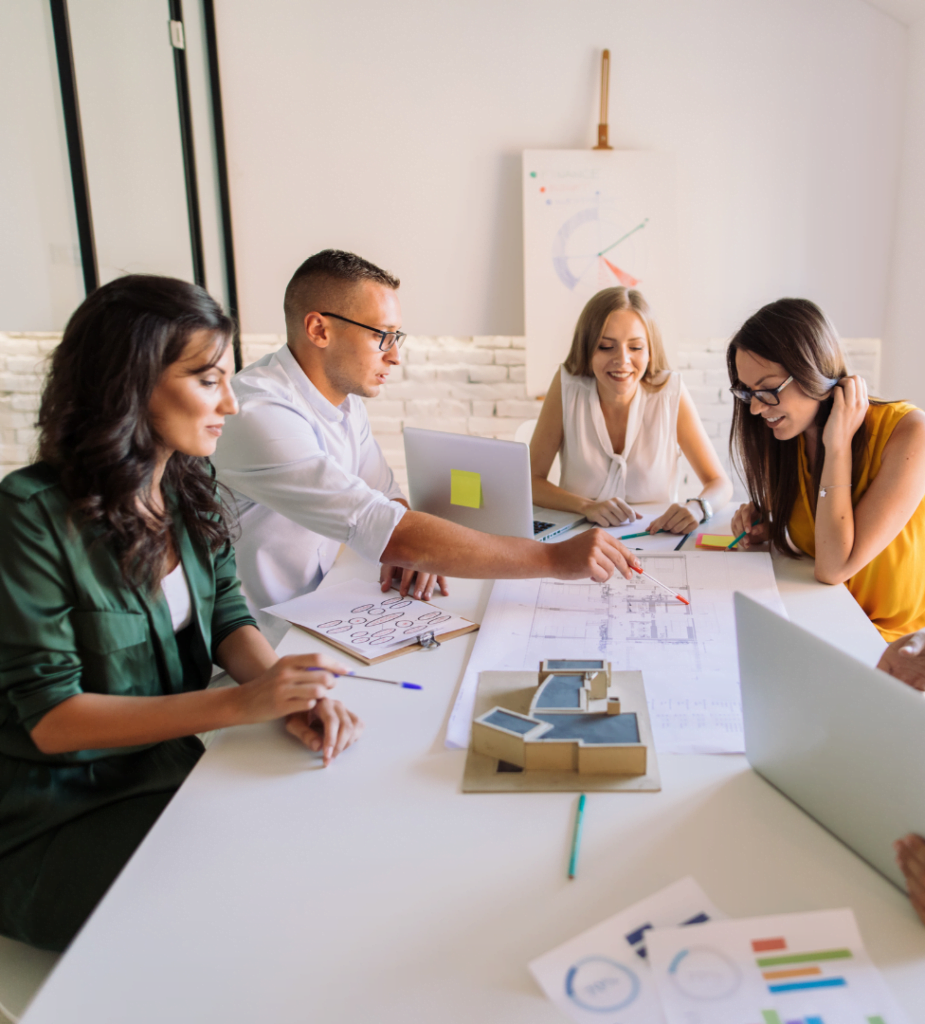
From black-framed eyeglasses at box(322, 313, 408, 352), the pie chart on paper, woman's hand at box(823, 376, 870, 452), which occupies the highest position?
the pie chart on paper

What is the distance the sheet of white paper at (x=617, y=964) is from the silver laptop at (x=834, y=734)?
178 mm

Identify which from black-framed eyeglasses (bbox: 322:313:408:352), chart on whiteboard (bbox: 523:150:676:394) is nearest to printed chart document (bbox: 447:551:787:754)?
black-framed eyeglasses (bbox: 322:313:408:352)

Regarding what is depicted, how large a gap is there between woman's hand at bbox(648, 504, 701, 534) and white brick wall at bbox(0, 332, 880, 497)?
1.93m

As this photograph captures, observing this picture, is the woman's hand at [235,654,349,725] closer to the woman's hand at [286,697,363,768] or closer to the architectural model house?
the woman's hand at [286,697,363,768]

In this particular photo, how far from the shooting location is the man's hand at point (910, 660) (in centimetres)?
Answer: 108

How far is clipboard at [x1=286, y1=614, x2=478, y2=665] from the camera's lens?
4.17 feet

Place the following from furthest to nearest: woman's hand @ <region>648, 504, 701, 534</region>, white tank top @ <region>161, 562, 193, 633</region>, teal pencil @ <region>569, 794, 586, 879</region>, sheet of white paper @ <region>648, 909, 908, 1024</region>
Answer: woman's hand @ <region>648, 504, 701, 534</region> < white tank top @ <region>161, 562, 193, 633</region> < teal pencil @ <region>569, 794, 586, 879</region> < sheet of white paper @ <region>648, 909, 908, 1024</region>

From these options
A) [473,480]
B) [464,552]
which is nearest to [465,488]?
[473,480]

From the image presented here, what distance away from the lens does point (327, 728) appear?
3.33 feet

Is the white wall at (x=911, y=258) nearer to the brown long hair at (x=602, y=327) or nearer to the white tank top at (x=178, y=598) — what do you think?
the brown long hair at (x=602, y=327)

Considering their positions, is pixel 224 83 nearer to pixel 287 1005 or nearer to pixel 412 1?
pixel 412 1

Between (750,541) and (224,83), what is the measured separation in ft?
10.5

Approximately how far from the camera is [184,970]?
706 millimetres

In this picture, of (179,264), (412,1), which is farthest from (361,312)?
(412,1)
